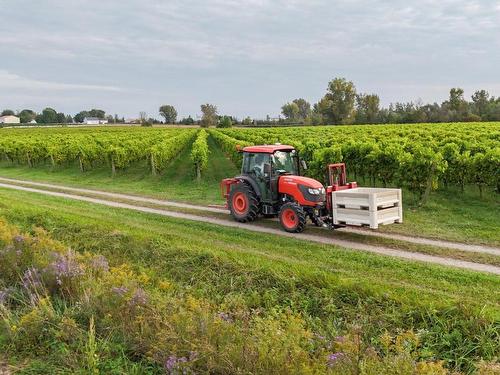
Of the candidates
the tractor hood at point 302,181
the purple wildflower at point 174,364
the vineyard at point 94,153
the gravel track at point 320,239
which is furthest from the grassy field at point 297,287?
the vineyard at point 94,153

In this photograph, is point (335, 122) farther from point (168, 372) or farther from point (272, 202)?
point (168, 372)

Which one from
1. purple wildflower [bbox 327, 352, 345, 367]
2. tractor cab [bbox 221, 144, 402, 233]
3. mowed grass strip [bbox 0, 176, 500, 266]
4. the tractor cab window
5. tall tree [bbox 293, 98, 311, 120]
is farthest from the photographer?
tall tree [bbox 293, 98, 311, 120]

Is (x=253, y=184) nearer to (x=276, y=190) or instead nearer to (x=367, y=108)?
(x=276, y=190)

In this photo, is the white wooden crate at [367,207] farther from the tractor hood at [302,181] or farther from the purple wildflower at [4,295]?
the purple wildflower at [4,295]

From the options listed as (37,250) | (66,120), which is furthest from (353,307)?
(66,120)

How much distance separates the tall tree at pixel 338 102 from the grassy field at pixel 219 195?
6485 centimetres

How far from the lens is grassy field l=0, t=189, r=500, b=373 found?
20.2ft

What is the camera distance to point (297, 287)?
27.7 feet

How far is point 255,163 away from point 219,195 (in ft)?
20.7

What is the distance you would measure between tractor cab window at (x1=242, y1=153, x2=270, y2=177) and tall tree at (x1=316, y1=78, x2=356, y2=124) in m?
85.6

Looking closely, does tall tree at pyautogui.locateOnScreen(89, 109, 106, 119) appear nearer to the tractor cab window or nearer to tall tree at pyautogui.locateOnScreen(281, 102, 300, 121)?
tall tree at pyautogui.locateOnScreen(281, 102, 300, 121)

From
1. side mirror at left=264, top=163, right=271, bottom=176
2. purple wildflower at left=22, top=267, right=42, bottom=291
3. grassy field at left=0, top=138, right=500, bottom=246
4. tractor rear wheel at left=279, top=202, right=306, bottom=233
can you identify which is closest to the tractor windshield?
side mirror at left=264, top=163, right=271, bottom=176

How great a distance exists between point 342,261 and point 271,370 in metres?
5.55

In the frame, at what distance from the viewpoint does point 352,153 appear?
20484mm
